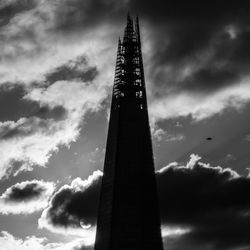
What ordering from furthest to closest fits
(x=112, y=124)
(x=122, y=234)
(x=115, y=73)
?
(x=115, y=73) < (x=112, y=124) < (x=122, y=234)

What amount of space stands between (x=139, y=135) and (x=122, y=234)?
3692cm

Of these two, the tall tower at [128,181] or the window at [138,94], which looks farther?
the window at [138,94]

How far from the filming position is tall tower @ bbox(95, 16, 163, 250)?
147750 millimetres

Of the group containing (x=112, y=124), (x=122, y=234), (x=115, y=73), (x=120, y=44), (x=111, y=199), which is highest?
(x=120, y=44)

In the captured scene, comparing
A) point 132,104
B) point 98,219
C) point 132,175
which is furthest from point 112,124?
point 98,219

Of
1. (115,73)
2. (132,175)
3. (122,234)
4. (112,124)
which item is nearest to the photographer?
(122,234)

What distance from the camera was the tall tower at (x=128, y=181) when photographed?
5817 inches

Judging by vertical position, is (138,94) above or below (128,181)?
above

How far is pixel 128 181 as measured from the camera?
155 meters

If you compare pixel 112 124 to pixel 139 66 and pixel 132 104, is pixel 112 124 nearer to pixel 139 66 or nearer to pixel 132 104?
pixel 132 104

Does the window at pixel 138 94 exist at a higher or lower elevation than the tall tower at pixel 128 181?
higher

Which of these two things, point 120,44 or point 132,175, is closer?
point 132,175

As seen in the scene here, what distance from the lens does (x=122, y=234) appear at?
481ft

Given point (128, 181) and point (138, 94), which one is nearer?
point (128, 181)
